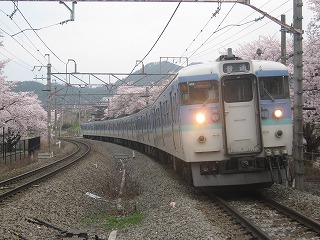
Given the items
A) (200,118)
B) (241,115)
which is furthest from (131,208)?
(241,115)

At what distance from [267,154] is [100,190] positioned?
662cm

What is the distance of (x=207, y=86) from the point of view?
10.2 meters

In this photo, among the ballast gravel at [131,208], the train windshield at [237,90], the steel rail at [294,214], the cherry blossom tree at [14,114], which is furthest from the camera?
the cherry blossom tree at [14,114]

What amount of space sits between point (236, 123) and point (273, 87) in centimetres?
124

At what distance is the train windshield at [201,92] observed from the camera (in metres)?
10.2

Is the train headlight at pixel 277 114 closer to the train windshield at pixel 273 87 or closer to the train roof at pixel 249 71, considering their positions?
the train windshield at pixel 273 87

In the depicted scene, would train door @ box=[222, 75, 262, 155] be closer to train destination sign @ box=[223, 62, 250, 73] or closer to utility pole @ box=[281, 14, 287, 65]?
train destination sign @ box=[223, 62, 250, 73]

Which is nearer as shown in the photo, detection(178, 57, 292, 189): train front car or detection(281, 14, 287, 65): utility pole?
detection(178, 57, 292, 189): train front car

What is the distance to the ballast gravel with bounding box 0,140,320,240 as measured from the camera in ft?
24.9

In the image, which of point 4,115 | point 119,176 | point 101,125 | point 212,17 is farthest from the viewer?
point 101,125

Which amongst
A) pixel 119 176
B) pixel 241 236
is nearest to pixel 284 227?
pixel 241 236

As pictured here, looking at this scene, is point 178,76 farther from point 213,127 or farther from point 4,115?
point 4,115

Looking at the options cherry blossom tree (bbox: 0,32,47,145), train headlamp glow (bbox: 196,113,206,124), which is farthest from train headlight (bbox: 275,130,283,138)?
cherry blossom tree (bbox: 0,32,47,145)

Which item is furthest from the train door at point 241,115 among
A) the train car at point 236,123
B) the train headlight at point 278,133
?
the train headlight at point 278,133
